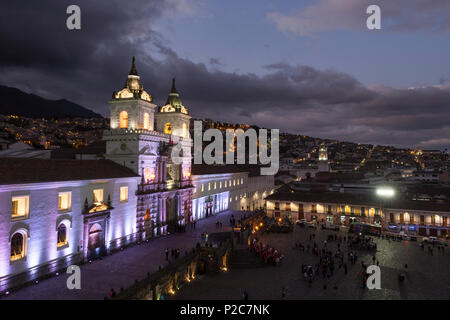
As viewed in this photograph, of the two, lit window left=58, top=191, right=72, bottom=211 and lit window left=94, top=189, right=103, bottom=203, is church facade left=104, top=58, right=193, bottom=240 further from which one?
lit window left=58, top=191, right=72, bottom=211

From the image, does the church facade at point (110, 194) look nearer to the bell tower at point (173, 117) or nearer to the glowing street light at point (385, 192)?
the bell tower at point (173, 117)

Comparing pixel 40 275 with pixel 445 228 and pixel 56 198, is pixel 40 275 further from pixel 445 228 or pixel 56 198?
pixel 445 228

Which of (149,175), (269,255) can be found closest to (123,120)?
(149,175)

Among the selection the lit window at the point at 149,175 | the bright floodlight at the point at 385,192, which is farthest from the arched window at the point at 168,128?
Result: the bright floodlight at the point at 385,192

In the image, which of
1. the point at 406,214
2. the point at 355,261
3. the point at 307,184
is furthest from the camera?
the point at 307,184

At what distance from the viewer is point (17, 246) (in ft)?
69.9

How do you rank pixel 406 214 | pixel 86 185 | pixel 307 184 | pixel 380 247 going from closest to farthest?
1. pixel 86 185
2. pixel 380 247
3. pixel 406 214
4. pixel 307 184

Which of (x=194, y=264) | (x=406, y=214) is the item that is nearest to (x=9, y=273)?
(x=194, y=264)

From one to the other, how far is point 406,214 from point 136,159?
42332mm

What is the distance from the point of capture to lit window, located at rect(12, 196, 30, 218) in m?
21.4

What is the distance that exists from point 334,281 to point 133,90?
29.4 m

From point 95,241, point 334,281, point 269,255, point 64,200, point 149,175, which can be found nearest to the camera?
point 64,200

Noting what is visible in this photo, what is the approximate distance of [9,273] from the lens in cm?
2045

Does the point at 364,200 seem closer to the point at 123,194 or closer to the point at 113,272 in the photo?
the point at 123,194
